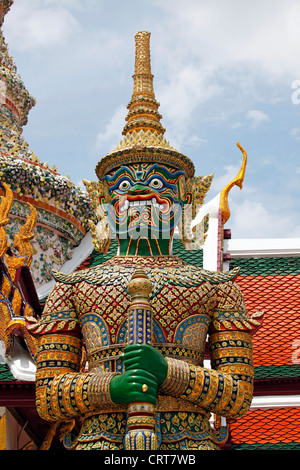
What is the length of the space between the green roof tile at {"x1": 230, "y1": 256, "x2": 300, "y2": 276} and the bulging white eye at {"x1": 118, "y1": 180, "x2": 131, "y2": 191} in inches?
129

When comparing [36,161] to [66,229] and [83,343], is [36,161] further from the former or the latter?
[83,343]

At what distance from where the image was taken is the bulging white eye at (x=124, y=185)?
4.92 m

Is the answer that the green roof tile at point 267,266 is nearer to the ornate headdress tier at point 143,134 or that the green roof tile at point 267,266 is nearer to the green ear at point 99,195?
the ornate headdress tier at point 143,134

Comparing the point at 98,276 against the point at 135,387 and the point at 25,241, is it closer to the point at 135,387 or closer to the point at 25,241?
the point at 135,387

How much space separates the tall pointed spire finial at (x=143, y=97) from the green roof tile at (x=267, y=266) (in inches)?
112

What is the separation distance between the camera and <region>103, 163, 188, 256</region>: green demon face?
4.88 meters

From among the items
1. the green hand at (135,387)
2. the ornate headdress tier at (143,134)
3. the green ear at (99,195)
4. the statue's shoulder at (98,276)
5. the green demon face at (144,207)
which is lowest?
the green hand at (135,387)

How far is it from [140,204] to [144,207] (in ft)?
0.13

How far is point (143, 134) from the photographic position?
519 centimetres

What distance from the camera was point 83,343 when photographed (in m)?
4.75

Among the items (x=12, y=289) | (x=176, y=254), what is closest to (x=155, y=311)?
(x=12, y=289)

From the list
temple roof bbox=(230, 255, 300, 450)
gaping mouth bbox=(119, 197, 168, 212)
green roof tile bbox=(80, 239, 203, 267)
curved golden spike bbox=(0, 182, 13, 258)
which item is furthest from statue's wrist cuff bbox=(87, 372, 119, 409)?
green roof tile bbox=(80, 239, 203, 267)

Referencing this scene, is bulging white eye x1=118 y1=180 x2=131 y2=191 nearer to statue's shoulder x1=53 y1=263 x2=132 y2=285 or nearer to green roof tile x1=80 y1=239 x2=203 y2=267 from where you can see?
statue's shoulder x1=53 y1=263 x2=132 y2=285

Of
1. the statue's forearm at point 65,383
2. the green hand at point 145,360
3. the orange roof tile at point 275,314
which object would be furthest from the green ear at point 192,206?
the orange roof tile at point 275,314
